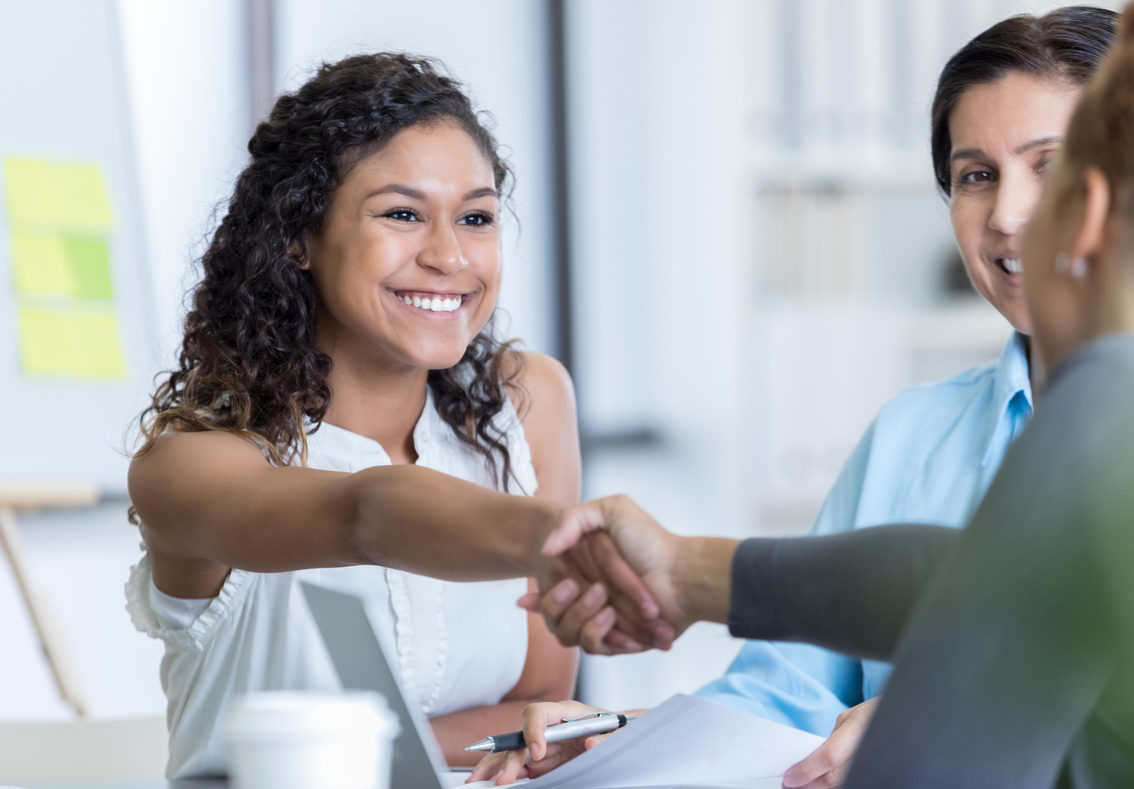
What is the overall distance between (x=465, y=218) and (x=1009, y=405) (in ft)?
2.07

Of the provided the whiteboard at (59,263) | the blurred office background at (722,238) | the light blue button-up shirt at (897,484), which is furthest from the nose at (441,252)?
the blurred office background at (722,238)

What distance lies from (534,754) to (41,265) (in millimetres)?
1952

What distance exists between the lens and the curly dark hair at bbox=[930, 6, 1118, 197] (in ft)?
4.16

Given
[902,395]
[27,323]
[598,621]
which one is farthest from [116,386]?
[598,621]

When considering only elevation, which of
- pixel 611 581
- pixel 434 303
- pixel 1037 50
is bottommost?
pixel 611 581

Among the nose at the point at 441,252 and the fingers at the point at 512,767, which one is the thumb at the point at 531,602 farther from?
the nose at the point at 441,252

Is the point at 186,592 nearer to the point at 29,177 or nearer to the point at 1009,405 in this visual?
the point at 1009,405

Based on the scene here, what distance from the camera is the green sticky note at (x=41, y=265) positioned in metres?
2.49

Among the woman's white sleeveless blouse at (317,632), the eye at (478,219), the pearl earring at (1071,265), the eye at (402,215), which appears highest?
the pearl earring at (1071,265)

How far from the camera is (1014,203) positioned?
1.25 meters

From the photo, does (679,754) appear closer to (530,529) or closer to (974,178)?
(530,529)

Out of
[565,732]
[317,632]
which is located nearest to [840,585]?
[565,732]

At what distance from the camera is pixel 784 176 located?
347 cm

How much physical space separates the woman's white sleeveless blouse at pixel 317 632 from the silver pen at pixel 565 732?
0.28 m
